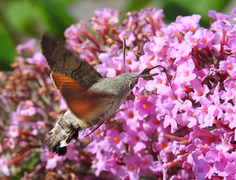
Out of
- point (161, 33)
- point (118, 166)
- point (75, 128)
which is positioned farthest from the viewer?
point (161, 33)

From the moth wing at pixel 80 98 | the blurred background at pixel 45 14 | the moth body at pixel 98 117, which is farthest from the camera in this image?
the blurred background at pixel 45 14

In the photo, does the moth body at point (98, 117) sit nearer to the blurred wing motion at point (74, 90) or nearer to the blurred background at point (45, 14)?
the blurred wing motion at point (74, 90)

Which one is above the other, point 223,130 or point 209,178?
point 223,130

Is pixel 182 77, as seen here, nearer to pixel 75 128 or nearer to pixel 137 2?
pixel 75 128

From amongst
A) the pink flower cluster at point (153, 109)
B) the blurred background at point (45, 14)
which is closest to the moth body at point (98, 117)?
the pink flower cluster at point (153, 109)

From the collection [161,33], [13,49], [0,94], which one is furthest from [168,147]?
[13,49]

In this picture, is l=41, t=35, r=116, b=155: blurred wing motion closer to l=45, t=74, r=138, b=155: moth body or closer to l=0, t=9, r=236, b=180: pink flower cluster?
l=45, t=74, r=138, b=155: moth body

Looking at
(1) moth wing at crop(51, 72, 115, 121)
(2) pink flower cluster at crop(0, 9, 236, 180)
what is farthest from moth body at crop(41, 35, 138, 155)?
(2) pink flower cluster at crop(0, 9, 236, 180)
